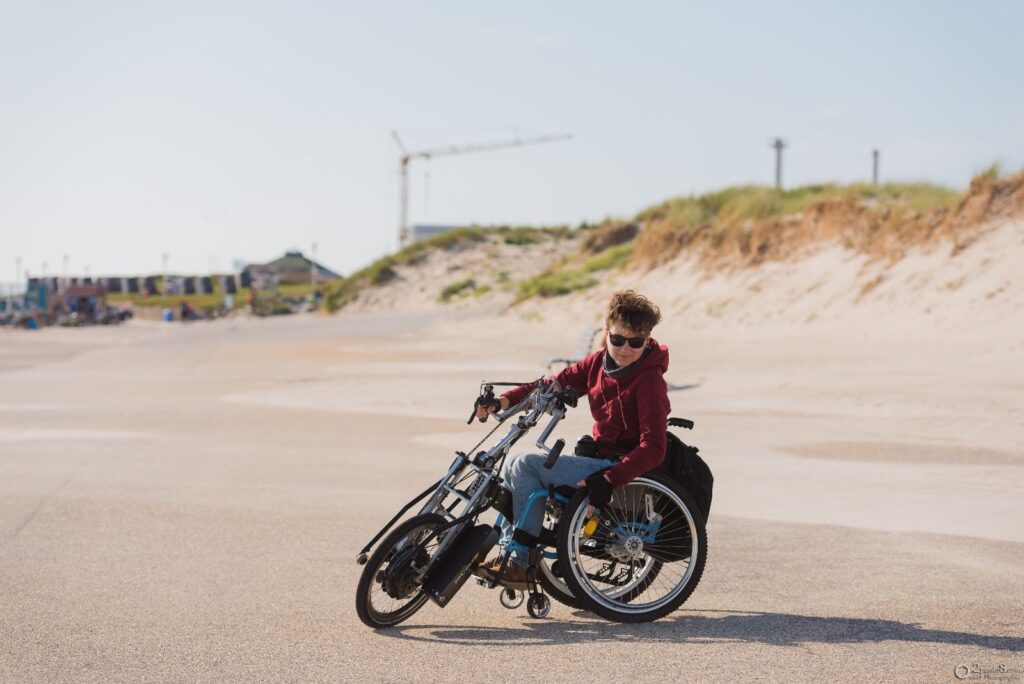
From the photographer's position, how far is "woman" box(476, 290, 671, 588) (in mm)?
5719

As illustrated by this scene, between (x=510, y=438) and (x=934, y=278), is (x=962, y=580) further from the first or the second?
(x=934, y=278)

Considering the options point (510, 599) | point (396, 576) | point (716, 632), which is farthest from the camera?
point (510, 599)

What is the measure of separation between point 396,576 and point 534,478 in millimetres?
755

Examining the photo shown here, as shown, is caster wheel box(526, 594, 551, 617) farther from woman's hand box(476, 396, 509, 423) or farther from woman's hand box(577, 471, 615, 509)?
woman's hand box(476, 396, 509, 423)

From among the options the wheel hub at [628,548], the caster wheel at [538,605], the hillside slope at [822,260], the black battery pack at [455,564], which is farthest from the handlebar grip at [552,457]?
the hillside slope at [822,260]

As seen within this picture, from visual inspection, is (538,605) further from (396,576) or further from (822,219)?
(822,219)

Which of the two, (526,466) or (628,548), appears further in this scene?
(628,548)

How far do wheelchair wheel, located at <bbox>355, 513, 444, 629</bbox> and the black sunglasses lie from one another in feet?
3.65

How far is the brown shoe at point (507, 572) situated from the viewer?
5.85 metres

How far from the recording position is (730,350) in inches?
1006

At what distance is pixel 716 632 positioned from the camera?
5746mm

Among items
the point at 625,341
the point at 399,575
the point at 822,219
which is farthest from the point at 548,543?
the point at 822,219

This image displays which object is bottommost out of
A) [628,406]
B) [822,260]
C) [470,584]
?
[470,584]

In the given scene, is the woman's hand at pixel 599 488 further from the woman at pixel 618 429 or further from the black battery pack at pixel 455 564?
the black battery pack at pixel 455 564
